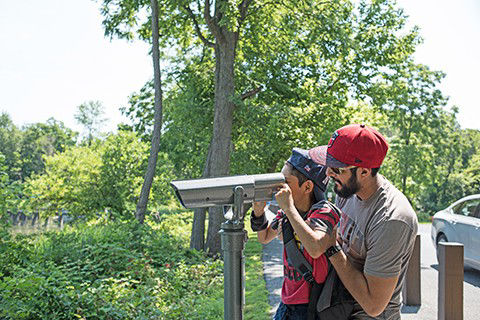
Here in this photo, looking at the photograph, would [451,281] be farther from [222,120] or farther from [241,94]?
[241,94]

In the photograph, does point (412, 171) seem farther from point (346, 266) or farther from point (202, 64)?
point (346, 266)

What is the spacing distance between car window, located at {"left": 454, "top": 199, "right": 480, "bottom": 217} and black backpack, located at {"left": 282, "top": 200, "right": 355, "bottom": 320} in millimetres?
7687

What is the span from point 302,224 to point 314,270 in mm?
267

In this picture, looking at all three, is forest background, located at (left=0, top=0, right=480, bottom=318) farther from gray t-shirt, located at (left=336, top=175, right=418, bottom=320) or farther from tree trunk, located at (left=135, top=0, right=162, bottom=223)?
gray t-shirt, located at (left=336, top=175, right=418, bottom=320)

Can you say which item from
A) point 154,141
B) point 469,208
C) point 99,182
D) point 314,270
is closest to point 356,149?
point 314,270

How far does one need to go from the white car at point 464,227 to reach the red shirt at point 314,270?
725 centimetres

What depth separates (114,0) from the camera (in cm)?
1320

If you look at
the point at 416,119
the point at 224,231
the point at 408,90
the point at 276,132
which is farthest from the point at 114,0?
the point at 224,231

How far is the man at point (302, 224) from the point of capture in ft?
6.73

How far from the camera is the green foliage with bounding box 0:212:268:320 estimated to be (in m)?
5.88

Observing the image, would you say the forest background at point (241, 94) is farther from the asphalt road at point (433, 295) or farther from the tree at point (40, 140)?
the tree at point (40, 140)

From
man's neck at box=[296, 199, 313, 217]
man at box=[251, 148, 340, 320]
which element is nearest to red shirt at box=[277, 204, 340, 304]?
man at box=[251, 148, 340, 320]

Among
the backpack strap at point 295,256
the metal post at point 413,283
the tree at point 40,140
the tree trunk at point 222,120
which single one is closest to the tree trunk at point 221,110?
the tree trunk at point 222,120

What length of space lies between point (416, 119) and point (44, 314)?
14.6m
